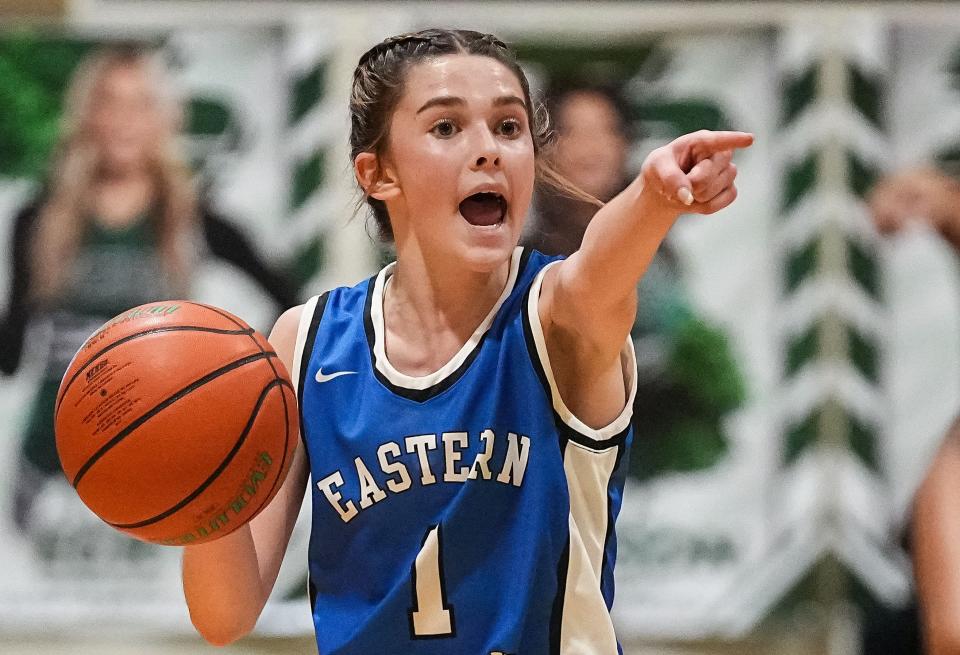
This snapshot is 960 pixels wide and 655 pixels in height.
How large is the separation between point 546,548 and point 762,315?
3965 mm

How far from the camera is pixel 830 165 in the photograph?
6059 mm

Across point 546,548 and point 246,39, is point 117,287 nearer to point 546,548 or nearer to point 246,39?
point 246,39

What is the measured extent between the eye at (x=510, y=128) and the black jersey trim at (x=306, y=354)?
55 centimetres

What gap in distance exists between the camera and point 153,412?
2.22m

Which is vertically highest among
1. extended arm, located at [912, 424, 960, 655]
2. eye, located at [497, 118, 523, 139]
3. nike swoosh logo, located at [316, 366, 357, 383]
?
eye, located at [497, 118, 523, 139]

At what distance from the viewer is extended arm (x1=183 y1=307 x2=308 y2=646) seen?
242cm

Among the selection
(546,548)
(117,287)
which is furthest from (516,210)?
(117,287)

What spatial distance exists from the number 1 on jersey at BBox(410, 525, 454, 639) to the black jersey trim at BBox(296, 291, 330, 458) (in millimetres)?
359

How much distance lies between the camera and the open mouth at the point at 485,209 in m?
2.38

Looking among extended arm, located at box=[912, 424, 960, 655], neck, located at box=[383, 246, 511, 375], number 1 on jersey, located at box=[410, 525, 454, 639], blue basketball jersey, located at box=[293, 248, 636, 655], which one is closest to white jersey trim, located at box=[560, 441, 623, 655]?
blue basketball jersey, located at box=[293, 248, 636, 655]

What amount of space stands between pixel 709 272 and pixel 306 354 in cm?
379

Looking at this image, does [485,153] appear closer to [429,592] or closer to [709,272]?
[429,592]

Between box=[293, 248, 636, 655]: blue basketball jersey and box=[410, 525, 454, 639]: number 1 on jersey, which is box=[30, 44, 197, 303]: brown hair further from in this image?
box=[410, 525, 454, 639]: number 1 on jersey

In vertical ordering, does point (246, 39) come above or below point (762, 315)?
above
